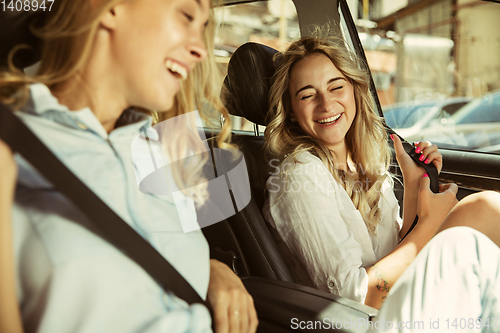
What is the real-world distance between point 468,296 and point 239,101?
649 millimetres

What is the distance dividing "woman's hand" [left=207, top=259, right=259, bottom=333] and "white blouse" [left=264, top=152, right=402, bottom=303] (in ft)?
0.93

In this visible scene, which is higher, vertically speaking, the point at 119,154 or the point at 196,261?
the point at 119,154

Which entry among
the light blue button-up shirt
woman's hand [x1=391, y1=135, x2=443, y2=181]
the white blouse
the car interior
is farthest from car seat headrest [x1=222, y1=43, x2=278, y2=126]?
woman's hand [x1=391, y1=135, x2=443, y2=181]

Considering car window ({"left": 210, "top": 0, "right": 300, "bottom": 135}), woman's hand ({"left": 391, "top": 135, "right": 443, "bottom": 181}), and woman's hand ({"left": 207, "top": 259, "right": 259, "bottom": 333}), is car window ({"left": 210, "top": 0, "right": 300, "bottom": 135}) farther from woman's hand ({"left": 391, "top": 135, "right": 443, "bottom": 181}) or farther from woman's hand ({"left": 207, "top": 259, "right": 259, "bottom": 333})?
woman's hand ({"left": 391, "top": 135, "right": 443, "bottom": 181})

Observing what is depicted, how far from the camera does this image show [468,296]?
76 cm

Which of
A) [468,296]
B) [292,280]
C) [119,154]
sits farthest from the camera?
[292,280]

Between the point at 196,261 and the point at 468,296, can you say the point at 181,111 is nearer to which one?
the point at 196,261

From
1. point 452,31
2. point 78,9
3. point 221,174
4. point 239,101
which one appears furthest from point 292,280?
point 452,31

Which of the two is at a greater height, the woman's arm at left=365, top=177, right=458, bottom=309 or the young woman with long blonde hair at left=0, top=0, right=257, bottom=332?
the young woman with long blonde hair at left=0, top=0, right=257, bottom=332

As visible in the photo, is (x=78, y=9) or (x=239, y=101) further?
(x=239, y=101)

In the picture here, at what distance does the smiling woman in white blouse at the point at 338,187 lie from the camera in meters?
0.98

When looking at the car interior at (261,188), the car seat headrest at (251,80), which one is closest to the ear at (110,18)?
the car interior at (261,188)

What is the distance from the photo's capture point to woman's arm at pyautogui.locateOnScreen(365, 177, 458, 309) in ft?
3.13

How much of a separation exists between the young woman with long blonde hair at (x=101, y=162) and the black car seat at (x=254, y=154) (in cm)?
27
